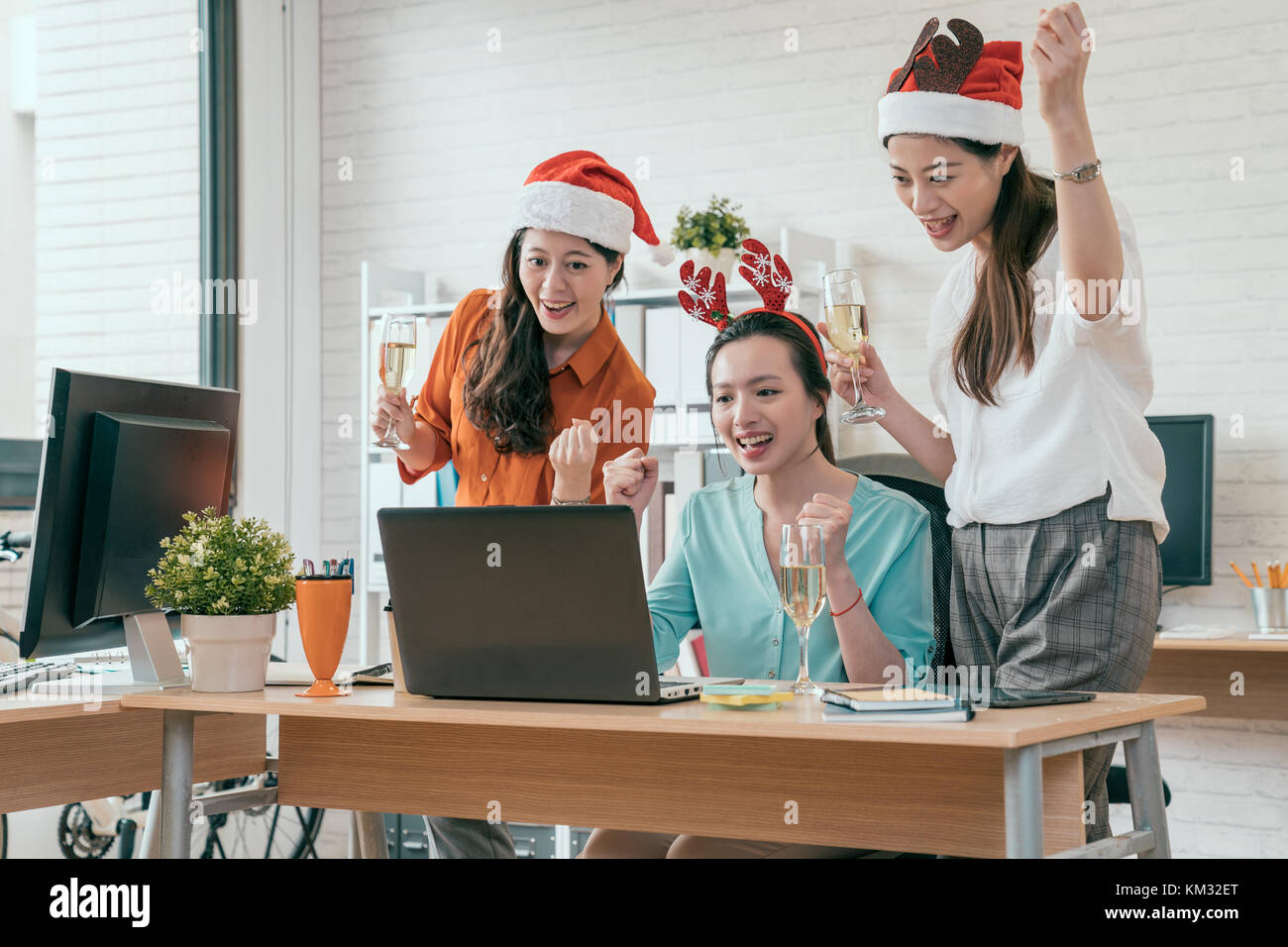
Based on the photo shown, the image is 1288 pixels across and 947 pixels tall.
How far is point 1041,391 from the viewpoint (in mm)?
1679

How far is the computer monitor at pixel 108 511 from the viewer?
66.2 inches

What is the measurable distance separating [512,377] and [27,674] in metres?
0.88

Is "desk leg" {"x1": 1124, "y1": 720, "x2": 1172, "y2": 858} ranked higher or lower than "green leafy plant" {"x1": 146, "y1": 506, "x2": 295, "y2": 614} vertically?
lower

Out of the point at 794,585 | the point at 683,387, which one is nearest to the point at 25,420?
the point at 683,387

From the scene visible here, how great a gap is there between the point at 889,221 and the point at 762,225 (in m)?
0.38

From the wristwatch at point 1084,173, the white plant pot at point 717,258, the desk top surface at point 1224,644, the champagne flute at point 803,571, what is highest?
the white plant pot at point 717,258

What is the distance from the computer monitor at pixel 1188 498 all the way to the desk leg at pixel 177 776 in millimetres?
2439

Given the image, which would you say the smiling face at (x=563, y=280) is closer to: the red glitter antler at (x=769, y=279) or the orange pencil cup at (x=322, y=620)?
the red glitter antler at (x=769, y=279)

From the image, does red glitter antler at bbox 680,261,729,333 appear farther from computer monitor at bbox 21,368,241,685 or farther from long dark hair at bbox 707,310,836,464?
computer monitor at bbox 21,368,241,685

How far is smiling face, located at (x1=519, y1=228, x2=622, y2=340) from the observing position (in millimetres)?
2207

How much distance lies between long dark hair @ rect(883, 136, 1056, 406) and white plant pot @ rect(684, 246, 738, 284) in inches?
77.6

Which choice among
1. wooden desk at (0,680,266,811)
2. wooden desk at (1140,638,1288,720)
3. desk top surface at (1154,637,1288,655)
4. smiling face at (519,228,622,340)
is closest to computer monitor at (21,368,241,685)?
wooden desk at (0,680,266,811)

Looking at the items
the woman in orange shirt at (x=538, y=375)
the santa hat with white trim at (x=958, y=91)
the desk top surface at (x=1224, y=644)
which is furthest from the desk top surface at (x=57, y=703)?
the desk top surface at (x=1224, y=644)
